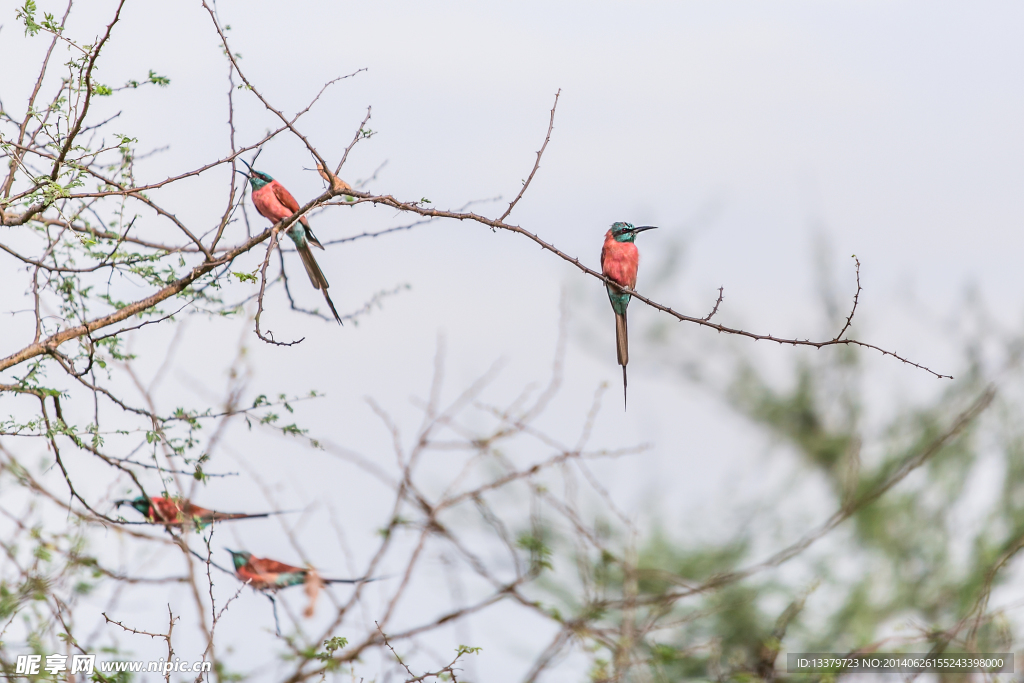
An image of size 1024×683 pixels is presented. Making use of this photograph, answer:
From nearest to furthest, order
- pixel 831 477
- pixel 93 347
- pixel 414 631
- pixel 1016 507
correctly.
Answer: pixel 93 347 → pixel 414 631 → pixel 1016 507 → pixel 831 477

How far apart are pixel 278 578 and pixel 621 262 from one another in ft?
7.52

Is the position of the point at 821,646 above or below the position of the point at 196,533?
above

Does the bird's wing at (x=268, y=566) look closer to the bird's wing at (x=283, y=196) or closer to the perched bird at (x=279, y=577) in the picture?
the perched bird at (x=279, y=577)

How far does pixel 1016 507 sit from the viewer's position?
14.6 metres

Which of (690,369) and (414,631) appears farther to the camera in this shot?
(690,369)

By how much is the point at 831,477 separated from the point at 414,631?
14.0 m

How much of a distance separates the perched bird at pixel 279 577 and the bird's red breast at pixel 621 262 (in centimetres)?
209

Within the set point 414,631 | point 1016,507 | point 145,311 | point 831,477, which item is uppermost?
point 831,477

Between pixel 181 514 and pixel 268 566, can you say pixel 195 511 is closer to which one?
pixel 268 566

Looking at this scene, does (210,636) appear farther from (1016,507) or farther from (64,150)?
(1016,507)

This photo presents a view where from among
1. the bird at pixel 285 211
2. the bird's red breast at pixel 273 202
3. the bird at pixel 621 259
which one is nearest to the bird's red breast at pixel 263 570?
the bird at pixel 285 211

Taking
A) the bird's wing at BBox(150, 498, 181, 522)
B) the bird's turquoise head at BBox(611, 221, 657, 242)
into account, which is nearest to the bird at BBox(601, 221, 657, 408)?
the bird's turquoise head at BBox(611, 221, 657, 242)

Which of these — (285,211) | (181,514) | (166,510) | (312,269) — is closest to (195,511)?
(166,510)

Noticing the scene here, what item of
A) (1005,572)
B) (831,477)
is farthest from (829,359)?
(1005,572)
